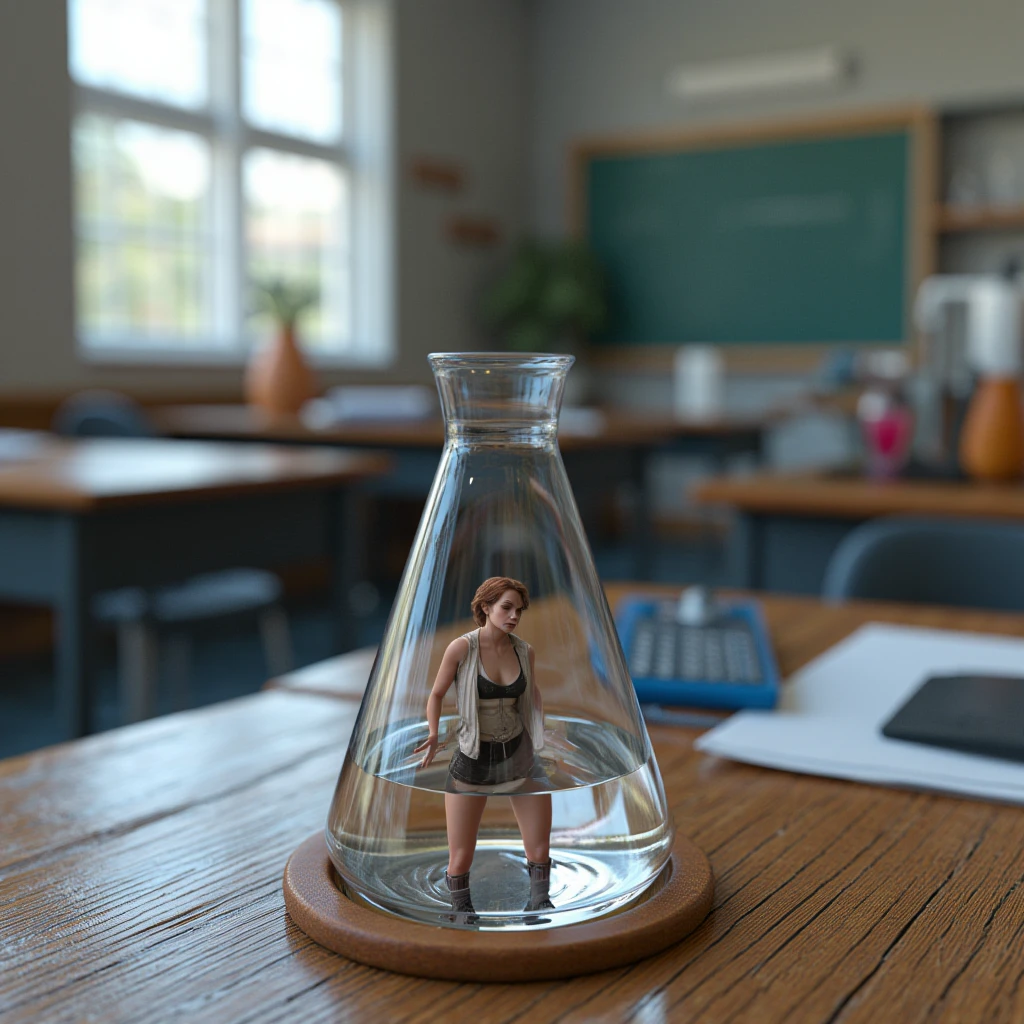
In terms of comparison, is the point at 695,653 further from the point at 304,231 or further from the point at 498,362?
the point at 304,231

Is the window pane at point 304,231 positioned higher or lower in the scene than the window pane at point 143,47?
lower

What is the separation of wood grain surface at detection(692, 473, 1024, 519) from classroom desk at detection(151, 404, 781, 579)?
0.92 meters

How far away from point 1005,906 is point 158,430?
143 inches

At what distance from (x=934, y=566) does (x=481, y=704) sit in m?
1.14

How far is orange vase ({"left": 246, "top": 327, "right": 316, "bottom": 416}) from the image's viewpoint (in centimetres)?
398

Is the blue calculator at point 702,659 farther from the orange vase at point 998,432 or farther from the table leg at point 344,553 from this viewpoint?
the table leg at point 344,553

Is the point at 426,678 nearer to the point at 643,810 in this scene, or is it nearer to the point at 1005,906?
the point at 643,810

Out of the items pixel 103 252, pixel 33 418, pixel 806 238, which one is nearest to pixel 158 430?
pixel 33 418

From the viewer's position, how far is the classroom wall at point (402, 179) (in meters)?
4.08

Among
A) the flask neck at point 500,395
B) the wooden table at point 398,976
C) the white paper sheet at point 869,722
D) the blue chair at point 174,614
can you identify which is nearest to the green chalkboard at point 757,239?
the blue chair at point 174,614

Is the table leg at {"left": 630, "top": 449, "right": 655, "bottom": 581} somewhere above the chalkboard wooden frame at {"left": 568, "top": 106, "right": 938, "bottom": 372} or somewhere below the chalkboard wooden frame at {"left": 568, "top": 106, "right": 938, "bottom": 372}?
below

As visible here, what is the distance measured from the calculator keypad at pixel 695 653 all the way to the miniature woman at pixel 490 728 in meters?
0.35

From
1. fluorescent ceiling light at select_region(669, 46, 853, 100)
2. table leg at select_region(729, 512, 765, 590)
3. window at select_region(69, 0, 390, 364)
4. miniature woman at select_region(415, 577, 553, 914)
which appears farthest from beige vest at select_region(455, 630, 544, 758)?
fluorescent ceiling light at select_region(669, 46, 853, 100)

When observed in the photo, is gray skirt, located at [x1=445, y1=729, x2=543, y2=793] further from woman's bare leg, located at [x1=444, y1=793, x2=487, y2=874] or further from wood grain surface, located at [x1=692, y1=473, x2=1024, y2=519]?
wood grain surface, located at [x1=692, y1=473, x2=1024, y2=519]
